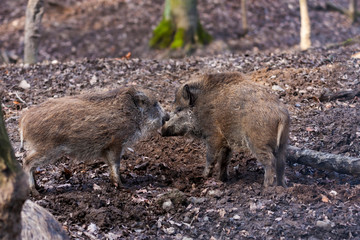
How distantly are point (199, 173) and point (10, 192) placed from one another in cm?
347

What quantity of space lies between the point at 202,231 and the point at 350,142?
9.23ft

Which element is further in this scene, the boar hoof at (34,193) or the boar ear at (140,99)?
the boar ear at (140,99)

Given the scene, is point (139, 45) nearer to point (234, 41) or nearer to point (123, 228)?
point (234, 41)

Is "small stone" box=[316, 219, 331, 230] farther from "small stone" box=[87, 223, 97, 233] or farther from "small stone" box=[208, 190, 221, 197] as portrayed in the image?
"small stone" box=[87, 223, 97, 233]

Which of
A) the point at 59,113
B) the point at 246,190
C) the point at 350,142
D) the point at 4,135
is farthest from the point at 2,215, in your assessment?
the point at 350,142

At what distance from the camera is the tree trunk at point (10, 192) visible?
9.19 feet

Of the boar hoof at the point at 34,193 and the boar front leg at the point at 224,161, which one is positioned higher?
the boar hoof at the point at 34,193

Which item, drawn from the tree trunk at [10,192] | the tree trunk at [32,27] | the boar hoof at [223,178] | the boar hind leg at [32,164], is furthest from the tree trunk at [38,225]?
the tree trunk at [32,27]

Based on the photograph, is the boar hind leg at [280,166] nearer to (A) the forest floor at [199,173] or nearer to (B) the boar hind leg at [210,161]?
(A) the forest floor at [199,173]

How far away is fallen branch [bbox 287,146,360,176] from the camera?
5.34 meters

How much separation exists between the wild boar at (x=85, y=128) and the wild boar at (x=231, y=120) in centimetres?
60

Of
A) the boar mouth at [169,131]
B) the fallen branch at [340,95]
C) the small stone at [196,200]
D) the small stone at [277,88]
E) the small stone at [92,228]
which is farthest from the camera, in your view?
the small stone at [277,88]

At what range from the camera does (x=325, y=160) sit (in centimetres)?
554

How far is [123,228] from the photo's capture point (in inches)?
178
